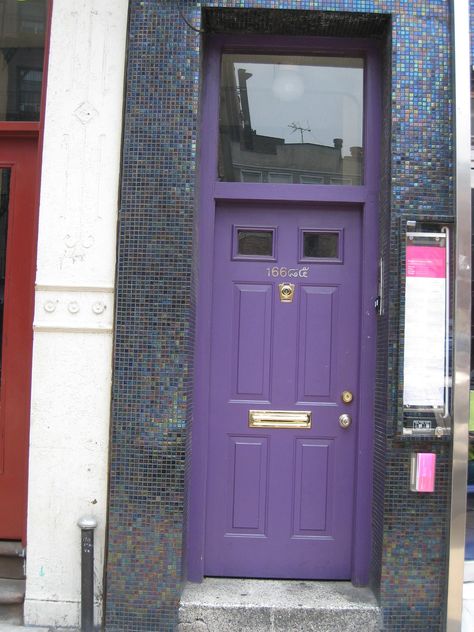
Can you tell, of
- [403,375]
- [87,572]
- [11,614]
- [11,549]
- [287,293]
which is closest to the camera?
[87,572]

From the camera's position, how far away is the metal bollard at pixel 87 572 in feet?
12.0

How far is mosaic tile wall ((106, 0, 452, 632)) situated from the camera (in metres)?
3.73

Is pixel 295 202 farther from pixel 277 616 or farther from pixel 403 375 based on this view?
pixel 277 616

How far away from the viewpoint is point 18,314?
13.9 ft

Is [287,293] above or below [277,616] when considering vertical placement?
→ above

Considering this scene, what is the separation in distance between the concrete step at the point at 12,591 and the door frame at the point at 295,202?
3.53ft

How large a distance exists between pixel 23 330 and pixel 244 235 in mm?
1668

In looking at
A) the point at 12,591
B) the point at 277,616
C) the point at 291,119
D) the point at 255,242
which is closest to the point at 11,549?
the point at 12,591

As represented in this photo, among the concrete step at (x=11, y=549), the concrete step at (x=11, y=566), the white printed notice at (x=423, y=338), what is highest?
the white printed notice at (x=423, y=338)

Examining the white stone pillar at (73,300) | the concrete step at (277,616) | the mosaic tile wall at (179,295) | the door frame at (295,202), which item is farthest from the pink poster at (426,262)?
the concrete step at (277,616)

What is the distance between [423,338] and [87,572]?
247cm

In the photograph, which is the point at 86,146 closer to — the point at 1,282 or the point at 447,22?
the point at 1,282

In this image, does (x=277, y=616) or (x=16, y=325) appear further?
(x=16, y=325)

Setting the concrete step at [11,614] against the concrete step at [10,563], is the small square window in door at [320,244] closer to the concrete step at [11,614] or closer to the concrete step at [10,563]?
the concrete step at [10,563]
